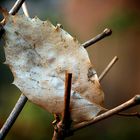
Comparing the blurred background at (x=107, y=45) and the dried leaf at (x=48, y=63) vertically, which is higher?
the dried leaf at (x=48, y=63)

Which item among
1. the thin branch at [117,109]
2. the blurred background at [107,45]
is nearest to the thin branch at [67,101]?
the thin branch at [117,109]

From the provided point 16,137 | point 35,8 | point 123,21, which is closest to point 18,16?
point 16,137

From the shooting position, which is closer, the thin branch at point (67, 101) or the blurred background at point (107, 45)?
the thin branch at point (67, 101)

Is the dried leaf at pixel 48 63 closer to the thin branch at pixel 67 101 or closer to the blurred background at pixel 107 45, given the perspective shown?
the thin branch at pixel 67 101

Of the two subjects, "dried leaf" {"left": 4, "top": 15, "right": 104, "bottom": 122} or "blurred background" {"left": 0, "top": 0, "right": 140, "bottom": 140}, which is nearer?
"dried leaf" {"left": 4, "top": 15, "right": 104, "bottom": 122}

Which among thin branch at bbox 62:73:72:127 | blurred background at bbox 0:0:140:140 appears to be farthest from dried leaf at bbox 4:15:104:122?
blurred background at bbox 0:0:140:140

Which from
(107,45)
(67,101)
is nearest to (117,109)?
(67,101)

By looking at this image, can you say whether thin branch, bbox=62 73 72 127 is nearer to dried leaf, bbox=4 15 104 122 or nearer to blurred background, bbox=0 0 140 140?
A: dried leaf, bbox=4 15 104 122

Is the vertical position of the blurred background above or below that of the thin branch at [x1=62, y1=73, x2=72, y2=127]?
below
